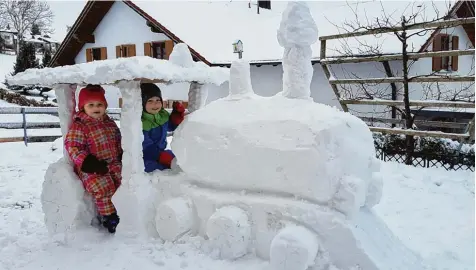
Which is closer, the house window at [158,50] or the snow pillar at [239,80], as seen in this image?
the snow pillar at [239,80]

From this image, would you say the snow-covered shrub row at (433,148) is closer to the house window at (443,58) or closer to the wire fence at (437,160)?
the wire fence at (437,160)

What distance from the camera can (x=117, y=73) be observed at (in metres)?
3.27

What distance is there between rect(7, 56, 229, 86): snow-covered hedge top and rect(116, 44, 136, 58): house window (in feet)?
41.5

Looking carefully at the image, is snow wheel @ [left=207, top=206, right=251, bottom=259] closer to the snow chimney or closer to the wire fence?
the snow chimney

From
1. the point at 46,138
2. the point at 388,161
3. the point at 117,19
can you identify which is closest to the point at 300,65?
the point at 388,161

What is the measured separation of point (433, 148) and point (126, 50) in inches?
479

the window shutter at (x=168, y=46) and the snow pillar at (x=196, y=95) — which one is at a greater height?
the window shutter at (x=168, y=46)

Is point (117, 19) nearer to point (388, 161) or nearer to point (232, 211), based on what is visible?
point (388, 161)

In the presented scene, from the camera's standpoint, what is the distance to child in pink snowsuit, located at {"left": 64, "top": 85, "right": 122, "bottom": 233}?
3.90 meters

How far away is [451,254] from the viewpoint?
389 centimetres

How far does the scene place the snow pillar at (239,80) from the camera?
12.7 feet

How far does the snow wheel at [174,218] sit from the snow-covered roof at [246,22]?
10.00 meters

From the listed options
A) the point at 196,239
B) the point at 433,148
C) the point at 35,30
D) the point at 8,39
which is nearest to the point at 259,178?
the point at 196,239

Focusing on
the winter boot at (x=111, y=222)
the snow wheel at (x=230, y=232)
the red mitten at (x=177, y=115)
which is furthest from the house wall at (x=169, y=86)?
the snow wheel at (x=230, y=232)
